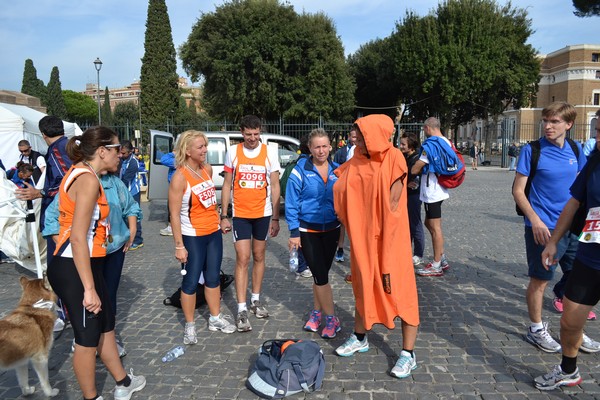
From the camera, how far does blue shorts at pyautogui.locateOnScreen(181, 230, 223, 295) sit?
3.96m

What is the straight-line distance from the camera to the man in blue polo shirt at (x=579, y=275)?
2.86 m

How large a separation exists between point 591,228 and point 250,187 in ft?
9.46

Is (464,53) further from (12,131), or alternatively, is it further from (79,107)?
(79,107)

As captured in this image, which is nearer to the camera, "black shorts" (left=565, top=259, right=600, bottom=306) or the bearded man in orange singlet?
"black shorts" (left=565, top=259, right=600, bottom=306)

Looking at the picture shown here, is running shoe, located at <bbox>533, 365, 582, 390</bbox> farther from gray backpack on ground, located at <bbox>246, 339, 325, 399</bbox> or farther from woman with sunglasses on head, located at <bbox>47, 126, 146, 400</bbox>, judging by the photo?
woman with sunglasses on head, located at <bbox>47, 126, 146, 400</bbox>

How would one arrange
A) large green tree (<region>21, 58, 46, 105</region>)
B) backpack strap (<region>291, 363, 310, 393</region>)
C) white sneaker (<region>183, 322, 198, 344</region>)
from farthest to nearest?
large green tree (<region>21, 58, 46, 105</region>)
white sneaker (<region>183, 322, 198, 344</region>)
backpack strap (<region>291, 363, 310, 393</region>)

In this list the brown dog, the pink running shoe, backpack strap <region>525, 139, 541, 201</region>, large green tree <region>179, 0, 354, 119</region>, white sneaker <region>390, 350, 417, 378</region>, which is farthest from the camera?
large green tree <region>179, 0, 354, 119</region>

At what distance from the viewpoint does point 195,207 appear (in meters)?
3.94

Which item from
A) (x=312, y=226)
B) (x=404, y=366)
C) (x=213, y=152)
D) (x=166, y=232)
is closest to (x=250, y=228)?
(x=312, y=226)

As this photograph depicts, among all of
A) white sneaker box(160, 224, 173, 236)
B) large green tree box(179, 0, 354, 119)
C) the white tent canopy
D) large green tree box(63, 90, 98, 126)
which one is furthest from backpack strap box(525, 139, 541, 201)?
large green tree box(63, 90, 98, 126)

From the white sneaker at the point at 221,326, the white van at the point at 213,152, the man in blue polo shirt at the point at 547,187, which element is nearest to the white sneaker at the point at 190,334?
the white sneaker at the point at 221,326

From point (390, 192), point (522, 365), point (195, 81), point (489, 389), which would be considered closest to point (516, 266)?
point (522, 365)

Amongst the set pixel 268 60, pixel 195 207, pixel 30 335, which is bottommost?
pixel 30 335

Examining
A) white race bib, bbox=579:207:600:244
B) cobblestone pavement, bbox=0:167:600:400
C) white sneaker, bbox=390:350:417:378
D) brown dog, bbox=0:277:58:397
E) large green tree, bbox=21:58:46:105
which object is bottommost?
cobblestone pavement, bbox=0:167:600:400
